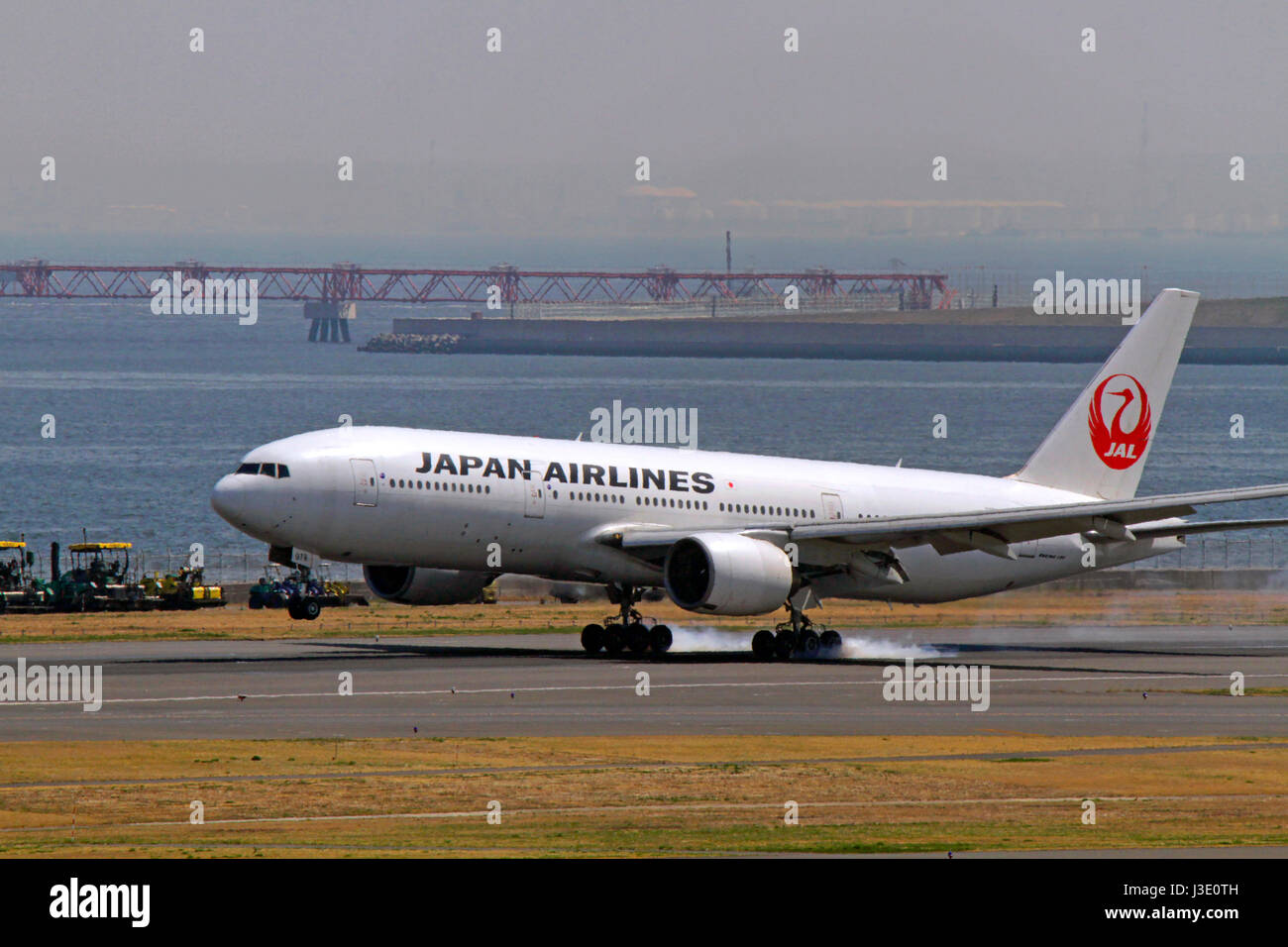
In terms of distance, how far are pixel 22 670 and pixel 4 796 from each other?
21.3 meters

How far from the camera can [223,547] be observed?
133 metres

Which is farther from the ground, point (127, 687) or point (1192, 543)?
point (1192, 543)

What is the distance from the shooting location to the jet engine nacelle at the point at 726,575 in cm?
5081

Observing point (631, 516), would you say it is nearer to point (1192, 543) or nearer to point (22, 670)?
point (22, 670)

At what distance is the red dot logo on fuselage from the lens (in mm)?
63750

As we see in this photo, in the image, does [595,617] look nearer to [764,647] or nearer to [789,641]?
[764,647]

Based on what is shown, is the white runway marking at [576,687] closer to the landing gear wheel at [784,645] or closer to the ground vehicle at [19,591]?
the landing gear wheel at [784,645]

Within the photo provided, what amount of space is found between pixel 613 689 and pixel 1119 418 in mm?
27084

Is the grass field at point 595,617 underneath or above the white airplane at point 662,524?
underneath

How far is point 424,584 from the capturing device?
2144 inches

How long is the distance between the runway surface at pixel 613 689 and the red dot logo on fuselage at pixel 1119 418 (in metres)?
6.52

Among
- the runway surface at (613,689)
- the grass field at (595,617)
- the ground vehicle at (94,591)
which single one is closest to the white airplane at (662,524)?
the runway surface at (613,689)
